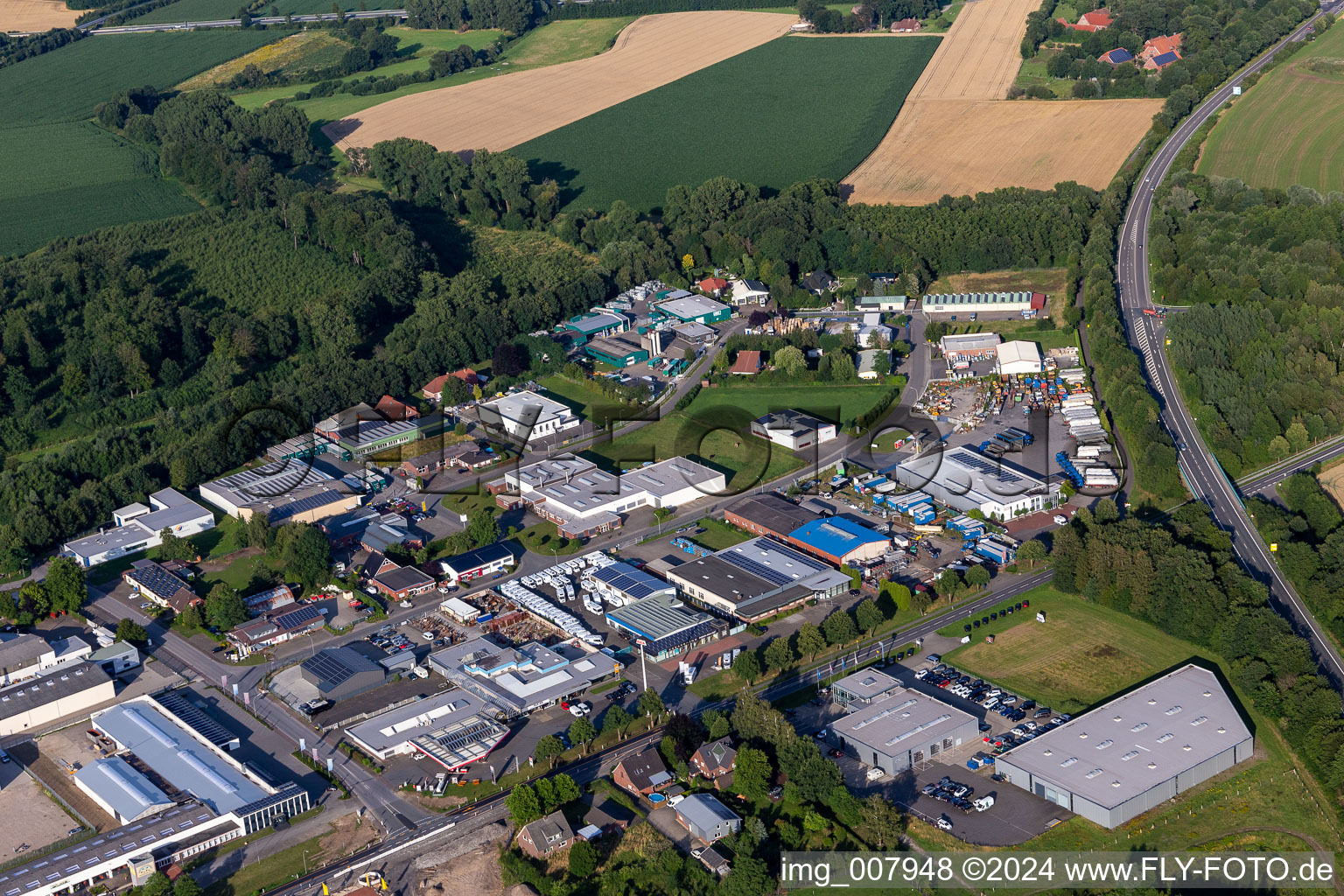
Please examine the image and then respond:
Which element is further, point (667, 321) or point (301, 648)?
point (667, 321)

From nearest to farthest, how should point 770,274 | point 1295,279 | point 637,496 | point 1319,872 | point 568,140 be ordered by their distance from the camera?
point 1319,872
point 637,496
point 1295,279
point 770,274
point 568,140

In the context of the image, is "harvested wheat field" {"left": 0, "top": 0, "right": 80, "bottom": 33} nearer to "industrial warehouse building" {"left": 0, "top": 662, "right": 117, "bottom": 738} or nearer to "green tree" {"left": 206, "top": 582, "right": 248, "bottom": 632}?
"green tree" {"left": 206, "top": 582, "right": 248, "bottom": 632}

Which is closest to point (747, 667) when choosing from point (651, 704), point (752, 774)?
point (651, 704)

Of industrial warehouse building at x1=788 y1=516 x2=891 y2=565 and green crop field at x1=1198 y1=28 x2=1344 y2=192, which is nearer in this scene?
industrial warehouse building at x1=788 y1=516 x2=891 y2=565

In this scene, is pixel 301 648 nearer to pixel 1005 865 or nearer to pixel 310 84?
pixel 1005 865

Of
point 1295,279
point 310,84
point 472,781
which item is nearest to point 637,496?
point 472,781

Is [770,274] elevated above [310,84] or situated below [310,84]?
below

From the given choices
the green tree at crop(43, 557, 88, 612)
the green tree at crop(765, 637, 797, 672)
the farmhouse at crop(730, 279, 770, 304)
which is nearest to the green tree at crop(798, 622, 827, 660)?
the green tree at crop(765, 637, 797, 672)
